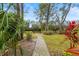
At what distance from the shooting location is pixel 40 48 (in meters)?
1.70

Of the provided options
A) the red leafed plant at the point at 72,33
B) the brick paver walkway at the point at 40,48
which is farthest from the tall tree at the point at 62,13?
the brick paver walkway at the point at 40,48

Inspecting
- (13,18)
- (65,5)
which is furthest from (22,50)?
(65,5)

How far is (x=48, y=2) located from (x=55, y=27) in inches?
9.1

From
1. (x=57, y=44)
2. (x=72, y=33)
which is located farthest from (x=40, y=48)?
(x=72, y=33)

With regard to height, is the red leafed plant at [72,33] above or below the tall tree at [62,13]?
below

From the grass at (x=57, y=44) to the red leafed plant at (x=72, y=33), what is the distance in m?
0.05

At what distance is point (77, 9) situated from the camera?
5.48 feet

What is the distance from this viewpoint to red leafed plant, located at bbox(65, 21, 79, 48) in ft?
5.52

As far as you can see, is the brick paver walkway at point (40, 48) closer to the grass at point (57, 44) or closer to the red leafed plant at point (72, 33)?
the grass at point (57, 44)

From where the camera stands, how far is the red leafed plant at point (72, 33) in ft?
5.52

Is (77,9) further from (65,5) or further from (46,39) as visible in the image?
(46,39)

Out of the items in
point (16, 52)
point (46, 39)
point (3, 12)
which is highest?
point (3, 12)

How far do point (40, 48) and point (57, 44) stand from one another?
156 millimetres

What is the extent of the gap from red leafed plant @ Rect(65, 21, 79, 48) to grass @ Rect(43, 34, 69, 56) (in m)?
0.05
